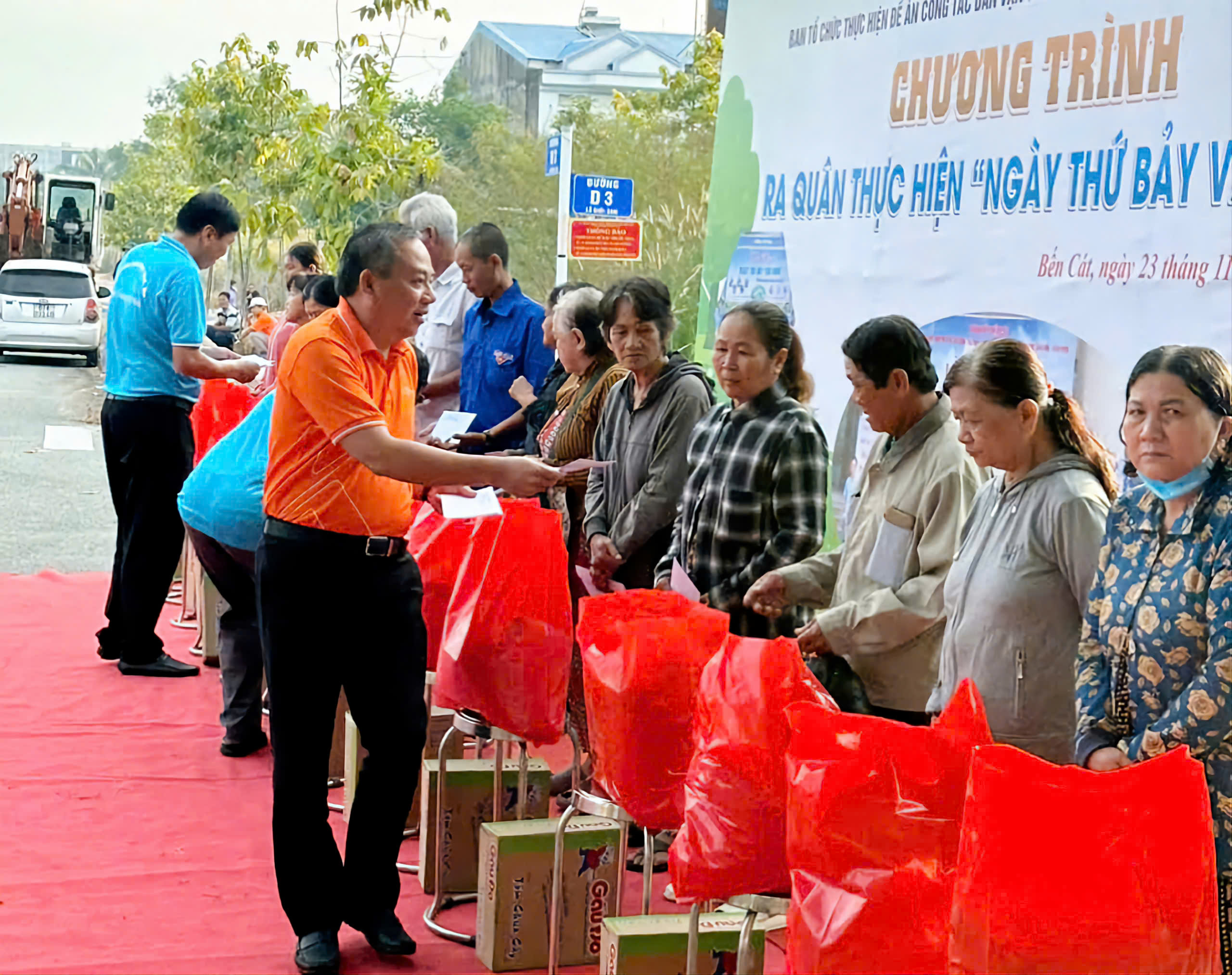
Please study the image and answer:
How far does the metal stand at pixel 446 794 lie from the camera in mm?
3227

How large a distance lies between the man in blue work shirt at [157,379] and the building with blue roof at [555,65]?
58.7 feet

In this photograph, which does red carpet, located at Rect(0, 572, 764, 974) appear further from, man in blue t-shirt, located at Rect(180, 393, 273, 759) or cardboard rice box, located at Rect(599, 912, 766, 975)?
cardboard rice box, located at Rect(599, 912, 766, 975)

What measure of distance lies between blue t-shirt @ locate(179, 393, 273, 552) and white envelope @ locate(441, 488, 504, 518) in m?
1.36

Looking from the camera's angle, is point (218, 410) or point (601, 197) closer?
point (218, 410)

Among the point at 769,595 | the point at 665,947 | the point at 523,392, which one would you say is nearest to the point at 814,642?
the point at 769,595

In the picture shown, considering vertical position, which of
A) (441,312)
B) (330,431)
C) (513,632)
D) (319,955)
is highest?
(441,312)

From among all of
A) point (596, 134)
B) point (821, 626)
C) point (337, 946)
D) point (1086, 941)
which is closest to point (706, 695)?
point (821, 626)

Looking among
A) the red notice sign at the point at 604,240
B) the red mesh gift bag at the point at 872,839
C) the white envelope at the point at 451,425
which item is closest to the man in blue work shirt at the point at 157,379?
the white envelope at the point at 451,425

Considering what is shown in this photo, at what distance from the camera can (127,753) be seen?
4.55m

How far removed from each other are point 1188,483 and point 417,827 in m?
2.43

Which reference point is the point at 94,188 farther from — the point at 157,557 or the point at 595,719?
the point at 595,719

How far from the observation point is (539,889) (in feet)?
9.95

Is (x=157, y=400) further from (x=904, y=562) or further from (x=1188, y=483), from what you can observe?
(x=1188, y=483)

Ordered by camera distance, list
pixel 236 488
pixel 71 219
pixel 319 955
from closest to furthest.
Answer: pixel 319 955, pixel 236 488, pixel 71 219
